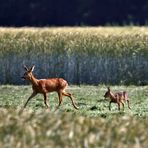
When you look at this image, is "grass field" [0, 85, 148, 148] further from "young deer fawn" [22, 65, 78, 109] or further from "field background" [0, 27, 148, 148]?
"field background" [0, 27, 148, 148]

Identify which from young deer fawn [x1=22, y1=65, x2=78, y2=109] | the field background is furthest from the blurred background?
young deer fawn [x1=22, y1=65, x2=78, y2=109]

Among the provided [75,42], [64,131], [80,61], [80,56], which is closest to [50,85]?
[80,61]

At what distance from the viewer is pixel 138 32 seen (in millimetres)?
34781

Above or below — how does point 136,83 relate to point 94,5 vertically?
below

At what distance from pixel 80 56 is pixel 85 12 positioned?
26953 mm

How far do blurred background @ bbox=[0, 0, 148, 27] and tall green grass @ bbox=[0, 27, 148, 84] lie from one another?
23846mm

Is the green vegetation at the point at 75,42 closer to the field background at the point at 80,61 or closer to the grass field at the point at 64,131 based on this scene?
the field background at the point at 80,61

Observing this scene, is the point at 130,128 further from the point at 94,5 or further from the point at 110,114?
the point at 94,5

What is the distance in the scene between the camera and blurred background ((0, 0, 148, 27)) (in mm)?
58281

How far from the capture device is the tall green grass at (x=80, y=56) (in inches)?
1256

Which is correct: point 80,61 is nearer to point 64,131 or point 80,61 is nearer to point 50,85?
point 50,85

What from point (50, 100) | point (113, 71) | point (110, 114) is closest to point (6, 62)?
point (113, 71)

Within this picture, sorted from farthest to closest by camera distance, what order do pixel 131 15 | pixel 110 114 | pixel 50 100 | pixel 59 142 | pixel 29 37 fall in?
pixel 131 15, pixel 29 37, pixel 50 100, pixel 110 114, pixel 59 142

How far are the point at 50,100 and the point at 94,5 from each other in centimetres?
3582
